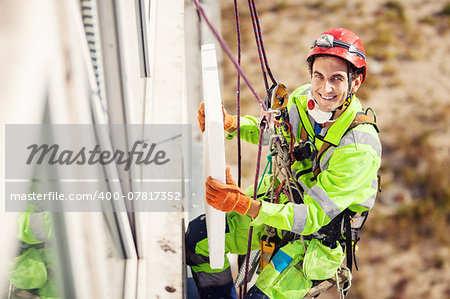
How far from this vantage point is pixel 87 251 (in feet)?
4.30

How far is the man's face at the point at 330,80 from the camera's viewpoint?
237 cm

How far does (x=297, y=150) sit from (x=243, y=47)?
821cm

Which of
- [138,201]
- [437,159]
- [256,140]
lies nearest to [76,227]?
[138,201]

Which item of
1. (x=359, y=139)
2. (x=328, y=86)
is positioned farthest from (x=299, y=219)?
(x=328, y=86)

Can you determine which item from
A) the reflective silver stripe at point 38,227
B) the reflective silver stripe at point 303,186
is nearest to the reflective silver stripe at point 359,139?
the reflective silver stripe at point 303,186

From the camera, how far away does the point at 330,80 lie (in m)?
2.38

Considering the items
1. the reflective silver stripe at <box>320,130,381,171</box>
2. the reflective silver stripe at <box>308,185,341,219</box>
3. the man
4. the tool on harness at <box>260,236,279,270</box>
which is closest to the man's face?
the man

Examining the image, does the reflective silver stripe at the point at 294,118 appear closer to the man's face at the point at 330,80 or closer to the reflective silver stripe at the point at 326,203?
the man's face at the point at 330,80

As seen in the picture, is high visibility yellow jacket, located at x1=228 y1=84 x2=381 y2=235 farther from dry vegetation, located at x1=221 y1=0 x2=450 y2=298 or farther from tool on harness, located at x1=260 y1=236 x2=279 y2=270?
dry vegetation, located at x1=221 y1=0 x2=450 y2=298

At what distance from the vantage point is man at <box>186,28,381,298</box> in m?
2.32

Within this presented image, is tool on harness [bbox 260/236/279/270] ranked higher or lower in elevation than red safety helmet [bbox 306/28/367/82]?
lower

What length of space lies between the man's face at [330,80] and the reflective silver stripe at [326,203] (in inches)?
16.6

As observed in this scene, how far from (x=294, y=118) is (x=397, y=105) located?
23.4 feet

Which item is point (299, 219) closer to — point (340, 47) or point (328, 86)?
point (328, 86)
